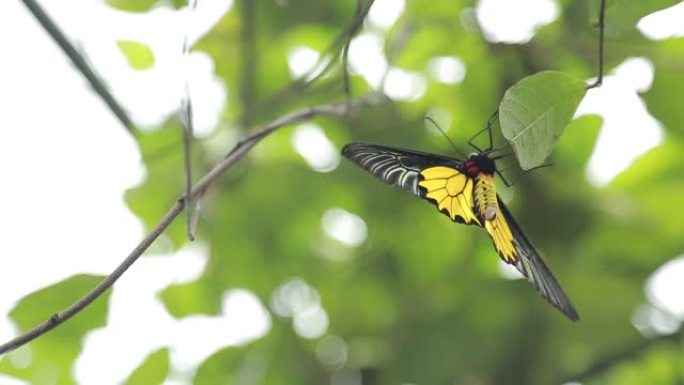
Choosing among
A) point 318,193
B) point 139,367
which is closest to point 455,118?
point 318,193

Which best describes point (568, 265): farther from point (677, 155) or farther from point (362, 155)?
point (362, 155)

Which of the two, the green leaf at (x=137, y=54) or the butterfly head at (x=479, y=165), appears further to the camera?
the green leaf at (x=137, y=54)

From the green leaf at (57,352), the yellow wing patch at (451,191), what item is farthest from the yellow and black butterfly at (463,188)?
the green leaf at (57,352)

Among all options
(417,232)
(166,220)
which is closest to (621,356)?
(417,232)

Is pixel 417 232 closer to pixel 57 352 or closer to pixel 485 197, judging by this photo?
pixel 57 352

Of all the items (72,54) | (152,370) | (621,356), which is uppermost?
(72,54)

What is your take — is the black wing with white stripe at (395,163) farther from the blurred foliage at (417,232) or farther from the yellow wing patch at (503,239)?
the blurred foliage at (417,232)
